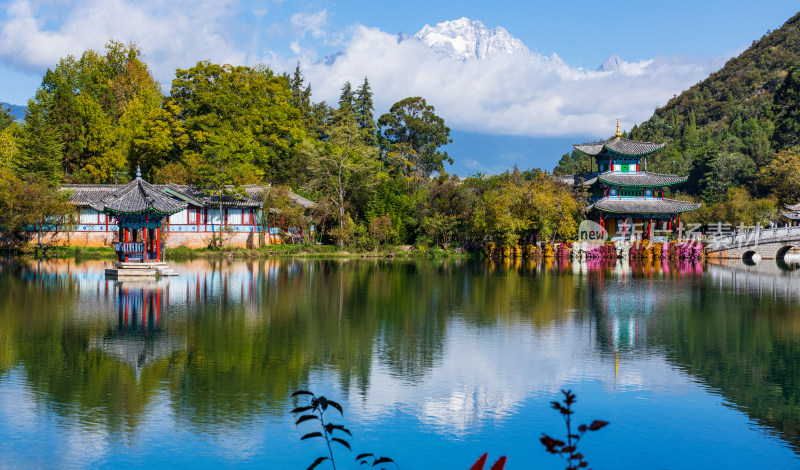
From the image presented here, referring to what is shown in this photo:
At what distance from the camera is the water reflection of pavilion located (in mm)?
14141

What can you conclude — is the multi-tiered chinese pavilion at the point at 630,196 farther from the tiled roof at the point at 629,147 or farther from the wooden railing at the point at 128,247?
the wooden railing at the point at 128,247

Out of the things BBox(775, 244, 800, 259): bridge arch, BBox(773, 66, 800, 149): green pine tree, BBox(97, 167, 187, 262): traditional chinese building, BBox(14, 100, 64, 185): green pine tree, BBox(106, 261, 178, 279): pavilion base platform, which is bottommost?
BBox(106, 261, 178, 279): pavilion base platform

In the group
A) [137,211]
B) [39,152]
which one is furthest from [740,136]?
[137,211]

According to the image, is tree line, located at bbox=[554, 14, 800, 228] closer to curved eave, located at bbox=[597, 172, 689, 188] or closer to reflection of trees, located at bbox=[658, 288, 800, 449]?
curved eave, located at bbox=[597, 172, 689, 188]

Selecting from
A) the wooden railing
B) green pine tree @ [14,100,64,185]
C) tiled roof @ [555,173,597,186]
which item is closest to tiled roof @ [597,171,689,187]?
tiled roof @ [555,173,597,186]

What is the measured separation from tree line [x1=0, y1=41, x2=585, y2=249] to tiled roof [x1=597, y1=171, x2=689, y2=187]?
4.49 meters

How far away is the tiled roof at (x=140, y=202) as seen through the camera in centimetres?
2956

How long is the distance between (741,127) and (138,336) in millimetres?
81912

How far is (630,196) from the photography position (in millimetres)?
51219

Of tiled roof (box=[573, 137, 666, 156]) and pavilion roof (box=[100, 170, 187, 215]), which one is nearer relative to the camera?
pavilion roof (box=[100, 170, 187, 215])

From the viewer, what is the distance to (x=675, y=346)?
52.5 ft

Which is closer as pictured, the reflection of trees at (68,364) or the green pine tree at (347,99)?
the reflection of trees at (68,364)

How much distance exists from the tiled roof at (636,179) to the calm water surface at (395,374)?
85.0 ft

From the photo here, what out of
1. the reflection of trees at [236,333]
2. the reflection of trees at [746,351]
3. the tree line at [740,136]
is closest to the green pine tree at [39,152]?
the reflection of trees at [236,333]
